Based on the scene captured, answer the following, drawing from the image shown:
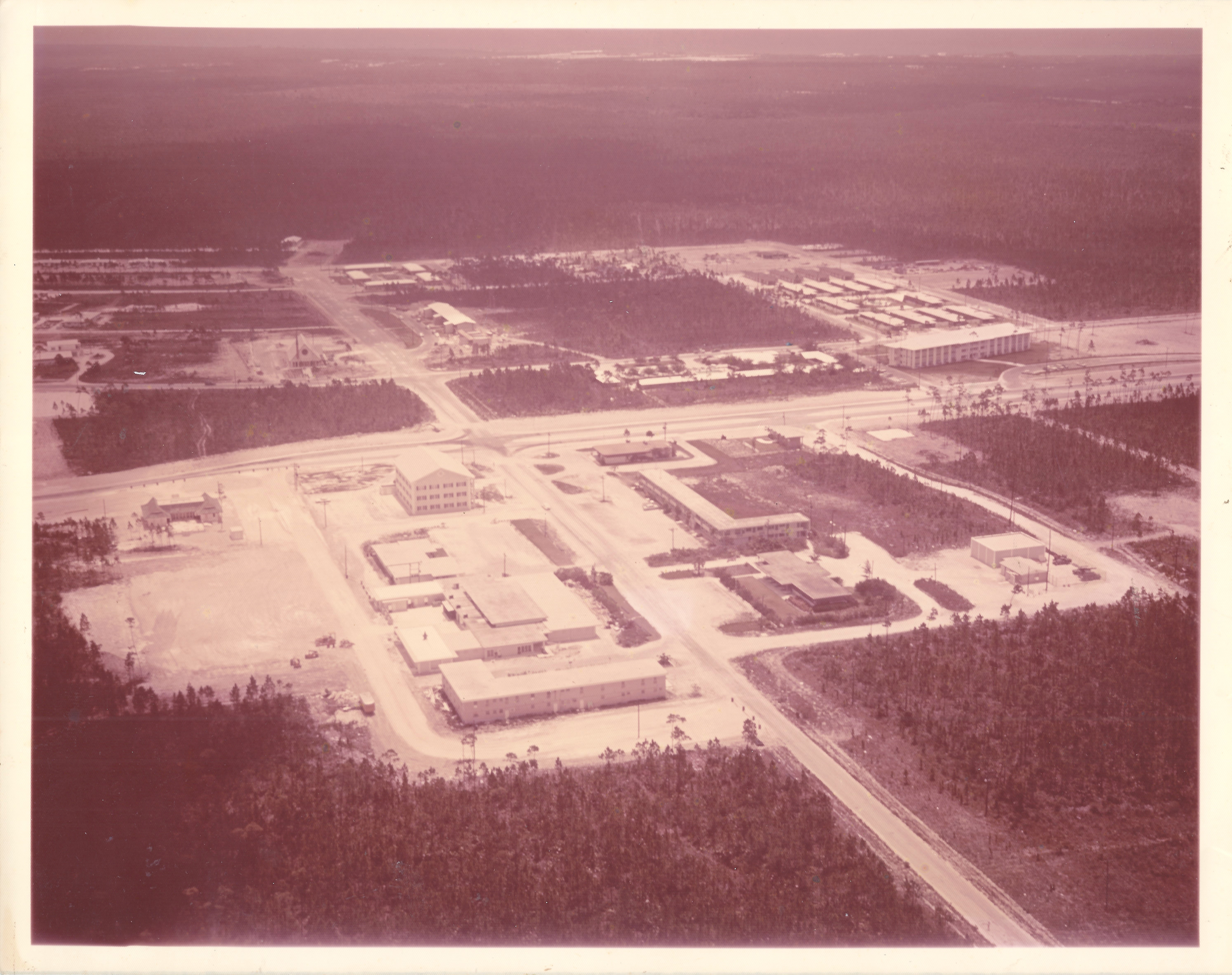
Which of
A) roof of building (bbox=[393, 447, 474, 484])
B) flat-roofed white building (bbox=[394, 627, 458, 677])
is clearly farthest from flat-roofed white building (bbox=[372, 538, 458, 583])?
roof of building (bbox=[393, 447, 474, 484])

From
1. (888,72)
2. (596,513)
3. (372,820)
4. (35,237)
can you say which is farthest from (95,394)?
(888,72)

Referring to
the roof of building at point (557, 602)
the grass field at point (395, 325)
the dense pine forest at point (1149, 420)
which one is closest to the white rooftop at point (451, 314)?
the grass field at point (395, 325)

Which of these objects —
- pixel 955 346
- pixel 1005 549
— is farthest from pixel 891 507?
pixel 955 346

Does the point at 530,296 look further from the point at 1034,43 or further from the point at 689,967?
the point at 689,967

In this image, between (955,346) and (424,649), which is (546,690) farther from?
(955,346)

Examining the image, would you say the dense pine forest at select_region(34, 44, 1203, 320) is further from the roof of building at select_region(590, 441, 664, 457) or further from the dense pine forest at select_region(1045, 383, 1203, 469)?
the roof of building at select_region(590, 441, 664, 457)

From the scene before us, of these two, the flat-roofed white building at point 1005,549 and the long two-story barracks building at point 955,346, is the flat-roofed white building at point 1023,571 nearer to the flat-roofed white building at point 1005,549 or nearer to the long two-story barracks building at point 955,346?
the flat-roofed white building at point 1005,549
